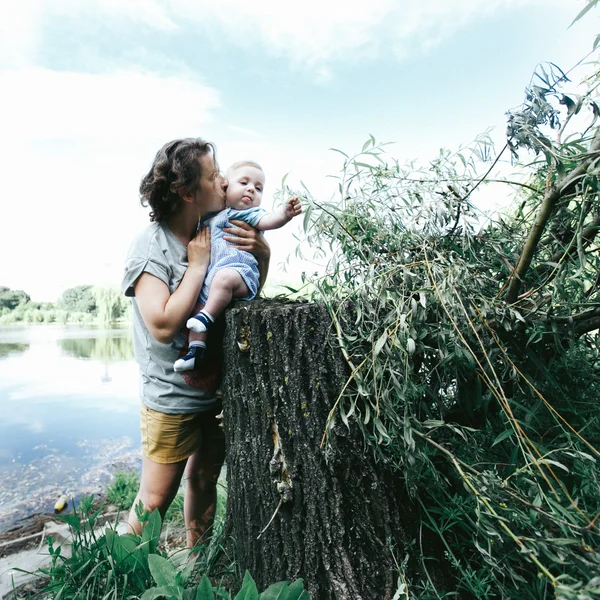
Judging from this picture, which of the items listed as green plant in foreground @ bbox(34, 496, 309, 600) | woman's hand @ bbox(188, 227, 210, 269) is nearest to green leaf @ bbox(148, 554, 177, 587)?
green plant in foreground @ bbox(34, 496, 309, 600)

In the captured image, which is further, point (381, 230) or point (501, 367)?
point (381, 230)

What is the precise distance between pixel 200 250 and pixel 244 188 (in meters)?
0.43

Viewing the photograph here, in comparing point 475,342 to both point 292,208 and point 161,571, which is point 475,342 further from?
point 161,571

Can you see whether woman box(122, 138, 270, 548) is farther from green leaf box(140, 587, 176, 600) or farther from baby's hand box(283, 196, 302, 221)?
green leaf box(140, 587, 176, 600)

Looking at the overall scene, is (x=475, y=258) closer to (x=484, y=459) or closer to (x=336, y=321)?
(x=336, y=321)

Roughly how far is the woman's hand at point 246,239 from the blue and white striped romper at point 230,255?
0.07 ft

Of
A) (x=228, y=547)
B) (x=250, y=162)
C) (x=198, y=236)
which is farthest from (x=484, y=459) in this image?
(x=250, y=162)

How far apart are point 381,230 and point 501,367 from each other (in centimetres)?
54

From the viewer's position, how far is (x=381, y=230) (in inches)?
56.1

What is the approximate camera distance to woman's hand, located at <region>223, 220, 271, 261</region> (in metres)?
1.88

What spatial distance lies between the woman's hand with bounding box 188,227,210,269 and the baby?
0.03 m

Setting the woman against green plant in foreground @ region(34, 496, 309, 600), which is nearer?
green plant in foreground @ region(34, 496, 309, 600)

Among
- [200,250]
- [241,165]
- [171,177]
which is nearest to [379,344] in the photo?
[200,250]

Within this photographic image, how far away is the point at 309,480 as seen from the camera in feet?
4.24
